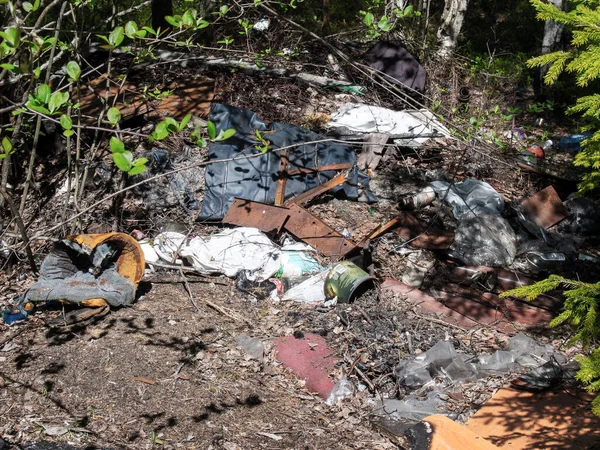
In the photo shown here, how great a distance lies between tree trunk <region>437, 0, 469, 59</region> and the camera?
9.04 m

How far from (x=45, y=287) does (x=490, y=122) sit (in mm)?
6458

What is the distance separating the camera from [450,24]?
358 inches

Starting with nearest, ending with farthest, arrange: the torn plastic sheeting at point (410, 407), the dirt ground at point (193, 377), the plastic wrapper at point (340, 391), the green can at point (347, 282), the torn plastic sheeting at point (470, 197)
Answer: the dirt ground at point (193, 377)
the torn plastic sheeting at point (410, 407)
the plastic wrapper at point (340, 391)
the green can at point (347, 282)
the torn plastic sheeting at point (470, 197)

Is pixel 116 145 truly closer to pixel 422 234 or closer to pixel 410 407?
pixel 410 407

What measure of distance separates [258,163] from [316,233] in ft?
3.67

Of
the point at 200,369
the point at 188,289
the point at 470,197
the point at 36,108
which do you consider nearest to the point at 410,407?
the point at 200,369

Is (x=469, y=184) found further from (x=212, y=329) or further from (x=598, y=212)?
(x=212, y=329)

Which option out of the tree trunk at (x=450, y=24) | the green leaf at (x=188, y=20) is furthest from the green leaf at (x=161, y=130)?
the tree trunk at (x=450, y=24)

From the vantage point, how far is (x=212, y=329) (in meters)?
4.59

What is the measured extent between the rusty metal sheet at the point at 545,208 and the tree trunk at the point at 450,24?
3.18 m

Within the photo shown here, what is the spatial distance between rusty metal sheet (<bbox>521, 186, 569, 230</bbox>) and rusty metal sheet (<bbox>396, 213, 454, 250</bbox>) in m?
1.29

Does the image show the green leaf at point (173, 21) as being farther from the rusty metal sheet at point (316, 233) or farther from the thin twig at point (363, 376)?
the thin twig at point (363, 376)

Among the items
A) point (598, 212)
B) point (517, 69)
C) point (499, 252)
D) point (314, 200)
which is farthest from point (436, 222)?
point (517, 69)

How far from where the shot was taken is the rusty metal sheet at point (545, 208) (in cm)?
666
